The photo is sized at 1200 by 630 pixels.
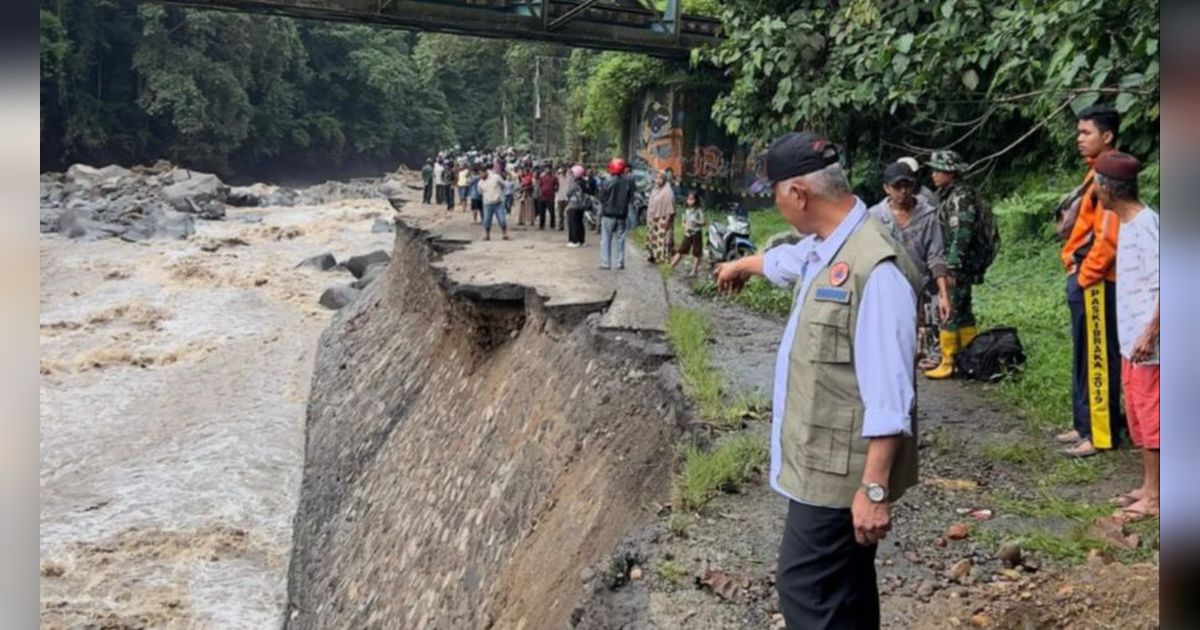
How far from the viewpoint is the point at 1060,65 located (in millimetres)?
4227

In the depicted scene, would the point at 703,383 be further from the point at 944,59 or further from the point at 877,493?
the point at 877,493

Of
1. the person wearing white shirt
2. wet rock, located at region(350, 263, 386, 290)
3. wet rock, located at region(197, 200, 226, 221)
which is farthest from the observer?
wet rock, located at region(197, 200, 226, 221)

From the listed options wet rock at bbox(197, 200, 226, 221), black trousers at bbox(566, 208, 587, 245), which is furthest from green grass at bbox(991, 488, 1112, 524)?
wet rock at bbox(197, 200, 226, 221)

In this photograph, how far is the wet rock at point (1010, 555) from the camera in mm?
4223

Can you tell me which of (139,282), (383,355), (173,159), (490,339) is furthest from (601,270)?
(173,159)

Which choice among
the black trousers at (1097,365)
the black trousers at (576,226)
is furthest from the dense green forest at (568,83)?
the black trousers at (576,226)

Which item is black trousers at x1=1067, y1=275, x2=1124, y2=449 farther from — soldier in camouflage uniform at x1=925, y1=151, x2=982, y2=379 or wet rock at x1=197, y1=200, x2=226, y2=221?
wet rock at x1=197, y1=200, x2=226, y2=221

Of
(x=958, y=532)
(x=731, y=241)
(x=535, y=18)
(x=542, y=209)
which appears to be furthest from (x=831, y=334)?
(x=535, y=18)

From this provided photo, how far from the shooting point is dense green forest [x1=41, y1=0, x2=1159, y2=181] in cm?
480

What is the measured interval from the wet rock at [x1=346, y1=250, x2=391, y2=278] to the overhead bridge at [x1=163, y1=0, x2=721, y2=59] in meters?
6.77

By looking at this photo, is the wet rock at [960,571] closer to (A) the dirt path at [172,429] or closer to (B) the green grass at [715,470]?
(B) the green grass at [715,470]

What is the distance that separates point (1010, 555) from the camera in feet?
13.9

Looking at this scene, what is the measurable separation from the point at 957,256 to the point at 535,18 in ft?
43.6
